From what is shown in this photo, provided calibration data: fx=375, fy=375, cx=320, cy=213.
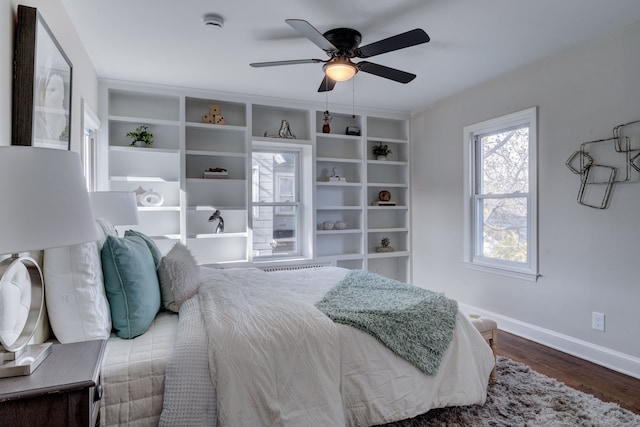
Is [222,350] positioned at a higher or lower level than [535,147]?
lower

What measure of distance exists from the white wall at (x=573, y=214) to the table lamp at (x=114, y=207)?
133 inches

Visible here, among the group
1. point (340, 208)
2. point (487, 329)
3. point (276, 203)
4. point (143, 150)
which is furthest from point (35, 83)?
point (340, 208)

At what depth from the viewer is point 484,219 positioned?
13.3 feet

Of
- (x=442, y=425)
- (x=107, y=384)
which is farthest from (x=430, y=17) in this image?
(x=107, y=384)

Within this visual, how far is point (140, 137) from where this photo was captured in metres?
3.95

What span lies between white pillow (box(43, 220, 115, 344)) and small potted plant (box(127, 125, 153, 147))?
8.64ft

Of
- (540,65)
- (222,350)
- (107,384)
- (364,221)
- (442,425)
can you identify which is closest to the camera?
(107,384)

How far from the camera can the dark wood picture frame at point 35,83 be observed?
159 cm

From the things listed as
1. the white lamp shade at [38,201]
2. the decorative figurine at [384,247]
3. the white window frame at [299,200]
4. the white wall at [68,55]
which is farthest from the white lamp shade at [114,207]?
the decorative figurine at [384,247]

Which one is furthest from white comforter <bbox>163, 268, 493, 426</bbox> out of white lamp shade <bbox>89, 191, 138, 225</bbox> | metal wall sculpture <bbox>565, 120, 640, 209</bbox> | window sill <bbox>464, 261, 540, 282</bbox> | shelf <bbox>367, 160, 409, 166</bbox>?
shelf <bbox>367, 160, 409, 166</bbox>

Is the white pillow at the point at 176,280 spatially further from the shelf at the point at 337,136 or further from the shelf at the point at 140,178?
the shelf at the point at 337,136

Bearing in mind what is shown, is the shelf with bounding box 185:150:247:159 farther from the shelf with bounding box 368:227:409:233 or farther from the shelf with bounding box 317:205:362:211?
the shelf with bounding box 368:227:409:233

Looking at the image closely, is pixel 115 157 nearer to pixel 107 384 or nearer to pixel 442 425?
pixel 107 384

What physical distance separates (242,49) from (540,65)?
2.63m
